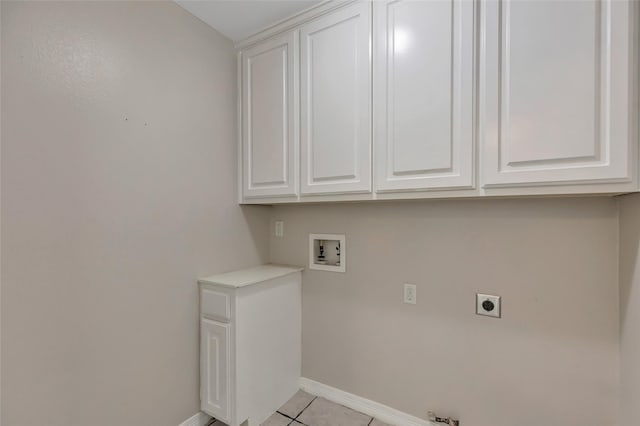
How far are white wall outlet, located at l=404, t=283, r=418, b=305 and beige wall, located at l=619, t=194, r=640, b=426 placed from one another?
0.83 meters

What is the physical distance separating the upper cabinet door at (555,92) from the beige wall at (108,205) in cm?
149

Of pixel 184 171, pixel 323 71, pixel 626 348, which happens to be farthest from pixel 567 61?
pixel 184 171

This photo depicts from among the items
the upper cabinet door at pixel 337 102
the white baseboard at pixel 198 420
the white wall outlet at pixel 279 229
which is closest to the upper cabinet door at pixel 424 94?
the upper cabinet door at pixel 337 102

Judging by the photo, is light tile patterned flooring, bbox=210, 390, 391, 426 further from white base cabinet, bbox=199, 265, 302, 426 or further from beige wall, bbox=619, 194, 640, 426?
beige wall, bbox=619, 194, 640, 426

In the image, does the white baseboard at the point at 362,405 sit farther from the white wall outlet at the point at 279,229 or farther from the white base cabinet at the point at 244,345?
the white wall outlet at the point at 279,229

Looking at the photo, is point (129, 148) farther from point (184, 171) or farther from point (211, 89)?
point (211, 89)

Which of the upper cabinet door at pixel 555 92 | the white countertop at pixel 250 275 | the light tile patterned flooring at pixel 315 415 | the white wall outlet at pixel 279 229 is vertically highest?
the upper cabinet door at pixel 555 92

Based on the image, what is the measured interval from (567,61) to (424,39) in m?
0.53

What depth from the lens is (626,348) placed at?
1104 millimetres

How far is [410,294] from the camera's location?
1.61m

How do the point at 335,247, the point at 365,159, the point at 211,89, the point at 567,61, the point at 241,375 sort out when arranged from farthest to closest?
the point at 335,247 < the point at 211,89 < the point at 241,375 < the point at 365,159 < the point at 567,61

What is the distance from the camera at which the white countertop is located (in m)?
1.53

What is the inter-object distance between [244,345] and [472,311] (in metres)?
1.23

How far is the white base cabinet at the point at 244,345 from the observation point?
1.49 metres
